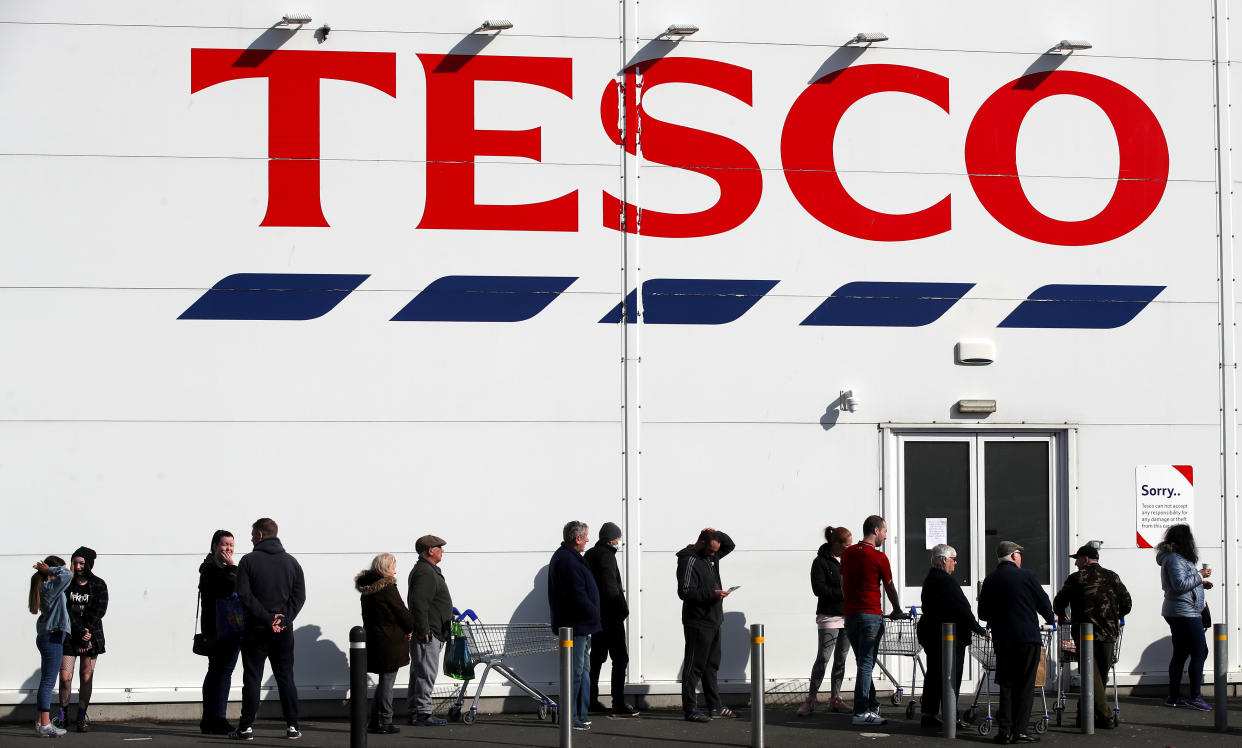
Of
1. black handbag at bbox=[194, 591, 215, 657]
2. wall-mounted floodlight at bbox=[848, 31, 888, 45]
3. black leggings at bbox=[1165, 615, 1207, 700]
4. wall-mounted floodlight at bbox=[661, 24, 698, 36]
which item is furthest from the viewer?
wall-mounted floodlight at bbox=[848, 31, 888, 45]

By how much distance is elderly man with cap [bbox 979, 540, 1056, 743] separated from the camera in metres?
10.3

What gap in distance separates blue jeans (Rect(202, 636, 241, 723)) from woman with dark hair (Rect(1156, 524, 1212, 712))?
335 inches

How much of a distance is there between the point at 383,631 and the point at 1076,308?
7.40 m

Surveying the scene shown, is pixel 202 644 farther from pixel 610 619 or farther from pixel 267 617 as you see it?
pixel 610 619

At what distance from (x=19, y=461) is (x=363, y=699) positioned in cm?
450

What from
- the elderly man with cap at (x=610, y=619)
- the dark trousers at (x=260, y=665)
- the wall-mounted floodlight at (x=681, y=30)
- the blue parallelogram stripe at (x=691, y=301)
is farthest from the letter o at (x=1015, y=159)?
the dark trousers at (x=260, y=665)

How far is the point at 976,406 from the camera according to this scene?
1241 centimetres

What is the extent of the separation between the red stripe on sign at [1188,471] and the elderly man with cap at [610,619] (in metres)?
5.69

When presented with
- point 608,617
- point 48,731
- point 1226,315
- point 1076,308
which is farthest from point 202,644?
point 1226,315

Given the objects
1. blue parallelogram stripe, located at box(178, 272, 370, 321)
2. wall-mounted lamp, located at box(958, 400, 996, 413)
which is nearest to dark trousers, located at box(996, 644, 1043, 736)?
wall-mounted lamp, located at box(958, 400, 996, 413)

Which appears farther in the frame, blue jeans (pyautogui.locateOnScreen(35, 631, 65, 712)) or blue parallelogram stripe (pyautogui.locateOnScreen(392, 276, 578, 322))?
blue parallelogram stripe (pyautogui.locateOnScreen(392, 276, 578, 322))

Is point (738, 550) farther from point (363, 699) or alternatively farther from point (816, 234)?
point (363, 699)

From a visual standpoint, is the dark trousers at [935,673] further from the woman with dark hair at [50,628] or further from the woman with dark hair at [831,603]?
the woman with dark hair at [50,628]

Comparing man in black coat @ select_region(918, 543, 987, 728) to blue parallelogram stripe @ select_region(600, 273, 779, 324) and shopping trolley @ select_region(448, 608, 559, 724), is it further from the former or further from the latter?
shopping trolley @ select_region(448, 608, 559, 724)
